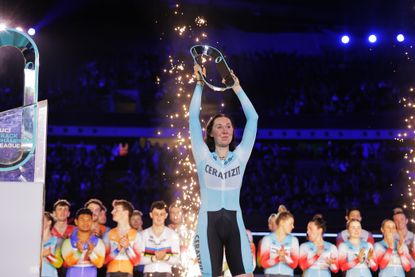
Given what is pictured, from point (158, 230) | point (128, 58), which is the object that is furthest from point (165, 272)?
point (128, 58)

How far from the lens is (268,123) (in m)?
17.1

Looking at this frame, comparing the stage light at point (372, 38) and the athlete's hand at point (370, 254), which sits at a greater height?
the stage light at point (372, 38)

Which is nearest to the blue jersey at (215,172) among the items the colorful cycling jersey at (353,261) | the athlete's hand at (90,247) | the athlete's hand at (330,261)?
the athlete's hand at (90,247)

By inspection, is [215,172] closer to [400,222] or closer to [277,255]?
[277,255]

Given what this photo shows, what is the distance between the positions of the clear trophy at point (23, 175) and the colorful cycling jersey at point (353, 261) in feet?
21.6

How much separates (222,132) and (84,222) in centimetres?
407

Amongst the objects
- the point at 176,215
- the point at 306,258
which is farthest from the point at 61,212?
the point at 306,258

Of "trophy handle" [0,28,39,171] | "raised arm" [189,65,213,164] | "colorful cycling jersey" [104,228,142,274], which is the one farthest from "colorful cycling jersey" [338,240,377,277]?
"trophy handle" [0,28,39,171]

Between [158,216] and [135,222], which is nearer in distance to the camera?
[158,216]

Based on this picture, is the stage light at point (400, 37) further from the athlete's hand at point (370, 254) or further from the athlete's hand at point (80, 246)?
the athlete's hand at point (80, 246)

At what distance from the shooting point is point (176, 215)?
359 inches

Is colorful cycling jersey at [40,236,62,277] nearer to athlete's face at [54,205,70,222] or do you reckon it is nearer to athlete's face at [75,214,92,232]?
athlete's face at [54,205,70,222]

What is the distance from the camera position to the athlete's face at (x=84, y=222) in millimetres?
8602

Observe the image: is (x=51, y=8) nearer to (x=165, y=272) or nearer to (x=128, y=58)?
(x=128, y=58)
